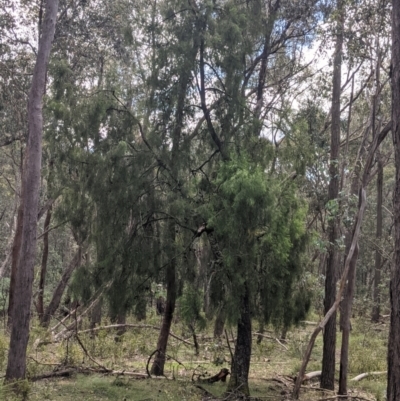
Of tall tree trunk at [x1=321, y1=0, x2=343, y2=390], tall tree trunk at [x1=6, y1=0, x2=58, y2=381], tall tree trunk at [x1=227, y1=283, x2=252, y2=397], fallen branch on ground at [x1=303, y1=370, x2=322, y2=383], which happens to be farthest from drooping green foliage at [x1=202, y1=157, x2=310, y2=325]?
tall tree trunk at [x1=6, y1=0, x2=58, y2=381]

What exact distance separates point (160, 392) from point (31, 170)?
4.47 meters

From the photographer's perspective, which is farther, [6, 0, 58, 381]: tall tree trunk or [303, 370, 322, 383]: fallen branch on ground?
[303, 370, 322, 383]: fallen branch on ground

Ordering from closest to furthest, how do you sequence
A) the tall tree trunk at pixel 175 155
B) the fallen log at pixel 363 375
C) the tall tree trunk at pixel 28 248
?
the tall tree trunk at pixel 28 248 → the tall tree trunk at pixel 175 155 → the fallen log at pixel 363 375

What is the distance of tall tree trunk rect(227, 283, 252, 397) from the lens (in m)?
8.92

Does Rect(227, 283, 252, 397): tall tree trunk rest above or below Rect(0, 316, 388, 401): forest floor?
above

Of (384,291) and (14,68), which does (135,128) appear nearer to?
(14,68)

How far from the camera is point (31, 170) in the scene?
8570 mm

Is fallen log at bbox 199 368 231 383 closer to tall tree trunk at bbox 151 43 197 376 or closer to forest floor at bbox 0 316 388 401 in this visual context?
forest floor at bbox 0 316 388 401

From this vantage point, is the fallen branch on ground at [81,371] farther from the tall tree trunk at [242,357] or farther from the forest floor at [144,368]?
the tall tree trunk at [242,357]

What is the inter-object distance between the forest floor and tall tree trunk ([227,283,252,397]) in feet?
0.94

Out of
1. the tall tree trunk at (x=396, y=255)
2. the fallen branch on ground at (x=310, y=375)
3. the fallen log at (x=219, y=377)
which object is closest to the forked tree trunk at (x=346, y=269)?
the fallen branch on ground at (x=310, y=375)

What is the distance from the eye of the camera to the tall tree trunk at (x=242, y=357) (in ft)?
29.3

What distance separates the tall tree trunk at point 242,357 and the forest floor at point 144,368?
286mm

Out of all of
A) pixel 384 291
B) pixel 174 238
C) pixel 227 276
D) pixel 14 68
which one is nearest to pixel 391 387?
pixel 227 276
